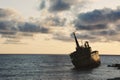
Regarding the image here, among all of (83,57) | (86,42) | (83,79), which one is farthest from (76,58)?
(83,79)

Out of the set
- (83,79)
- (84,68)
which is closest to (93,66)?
(84,68)

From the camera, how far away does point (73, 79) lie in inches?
3627

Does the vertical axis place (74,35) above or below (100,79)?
above

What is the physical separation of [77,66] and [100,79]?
1337 inches

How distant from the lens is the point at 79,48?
123 m

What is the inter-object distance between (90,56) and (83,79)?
35.4 m

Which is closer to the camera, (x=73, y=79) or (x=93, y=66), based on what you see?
(x=73, y=79)

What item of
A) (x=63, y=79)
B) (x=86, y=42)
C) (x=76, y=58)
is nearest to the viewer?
(x=63, y=79)

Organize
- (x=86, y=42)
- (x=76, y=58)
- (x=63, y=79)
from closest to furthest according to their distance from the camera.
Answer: (x=63, y=79)
(x=76, y=58)
(x=86, y=42)

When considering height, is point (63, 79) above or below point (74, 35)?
below

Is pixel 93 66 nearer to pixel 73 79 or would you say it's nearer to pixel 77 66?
pixel 77 66

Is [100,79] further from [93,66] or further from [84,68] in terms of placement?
[93,66]

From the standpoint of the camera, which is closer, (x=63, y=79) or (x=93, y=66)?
(x=63, y=79)

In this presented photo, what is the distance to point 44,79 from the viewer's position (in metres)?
92.6
